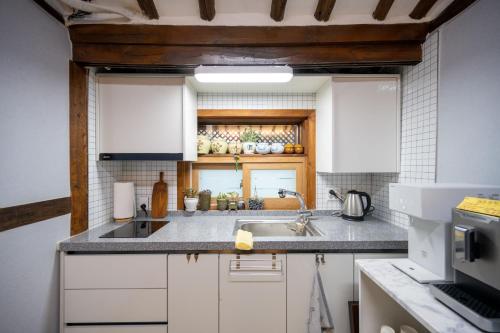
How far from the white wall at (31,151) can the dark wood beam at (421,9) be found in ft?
8.03

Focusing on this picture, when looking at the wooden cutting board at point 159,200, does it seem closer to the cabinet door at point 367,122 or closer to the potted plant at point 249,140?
the potted plant at point 249,140

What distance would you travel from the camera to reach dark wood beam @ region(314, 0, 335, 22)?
153 cm

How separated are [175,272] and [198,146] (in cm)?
117

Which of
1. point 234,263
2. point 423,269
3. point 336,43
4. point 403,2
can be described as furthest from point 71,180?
point 403,2

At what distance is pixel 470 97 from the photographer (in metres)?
1.31

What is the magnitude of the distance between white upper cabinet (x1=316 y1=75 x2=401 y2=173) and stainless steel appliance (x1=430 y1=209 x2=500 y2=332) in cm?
98

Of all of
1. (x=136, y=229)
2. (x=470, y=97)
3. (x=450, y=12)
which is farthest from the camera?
(x=136, y=229)

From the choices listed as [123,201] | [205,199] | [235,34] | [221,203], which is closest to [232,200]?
[221,203]

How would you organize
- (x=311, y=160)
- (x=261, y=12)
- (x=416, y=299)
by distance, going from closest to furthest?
(x=416, y=299) < (x=261, y=12) < (x=311, y=160)

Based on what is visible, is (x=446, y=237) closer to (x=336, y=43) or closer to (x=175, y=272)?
(x=336, y=43)

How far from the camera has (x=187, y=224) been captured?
1.98m

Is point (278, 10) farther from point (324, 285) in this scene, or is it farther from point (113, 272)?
point (113, 272)

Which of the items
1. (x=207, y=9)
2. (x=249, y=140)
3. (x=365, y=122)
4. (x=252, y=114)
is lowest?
(x=249, y=140)

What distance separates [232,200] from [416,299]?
1626mm
